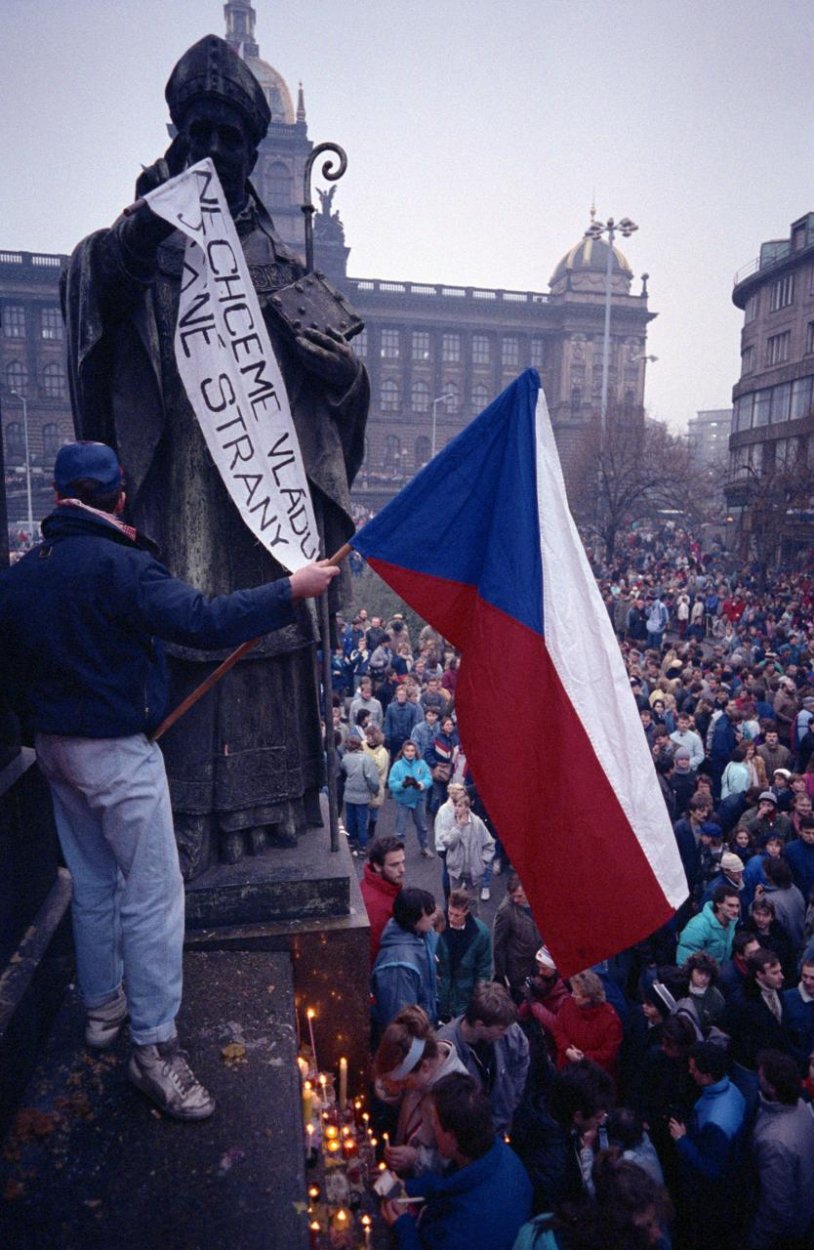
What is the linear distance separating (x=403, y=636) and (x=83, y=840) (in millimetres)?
11535

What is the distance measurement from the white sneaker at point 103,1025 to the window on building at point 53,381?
64322 mm

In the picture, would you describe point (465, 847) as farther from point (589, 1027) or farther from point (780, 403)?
point (780, 403)

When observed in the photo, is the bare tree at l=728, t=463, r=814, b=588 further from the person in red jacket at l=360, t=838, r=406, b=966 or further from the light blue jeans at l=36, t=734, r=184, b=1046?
the light blue jeans at l=36, t=734, r=184, b=1046

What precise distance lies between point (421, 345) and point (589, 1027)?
7022 cm

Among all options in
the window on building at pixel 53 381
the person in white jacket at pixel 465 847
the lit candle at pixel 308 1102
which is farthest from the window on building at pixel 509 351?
the lit candle at pixel 308 1102

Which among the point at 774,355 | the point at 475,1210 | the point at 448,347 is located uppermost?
the point at 448,347

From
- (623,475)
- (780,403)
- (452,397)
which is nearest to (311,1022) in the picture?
(623,475)

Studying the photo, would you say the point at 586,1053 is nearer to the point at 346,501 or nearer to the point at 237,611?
the point at 346,501

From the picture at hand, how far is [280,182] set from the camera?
71.2m

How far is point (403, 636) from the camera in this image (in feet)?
46.0

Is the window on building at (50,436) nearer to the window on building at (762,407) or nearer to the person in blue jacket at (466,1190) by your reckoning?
the window on building at (762,407)

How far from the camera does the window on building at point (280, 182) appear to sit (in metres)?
70.7

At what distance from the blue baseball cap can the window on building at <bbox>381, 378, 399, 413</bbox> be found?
2682 inches

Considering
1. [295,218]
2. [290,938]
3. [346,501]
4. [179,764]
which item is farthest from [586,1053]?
[295,218]
